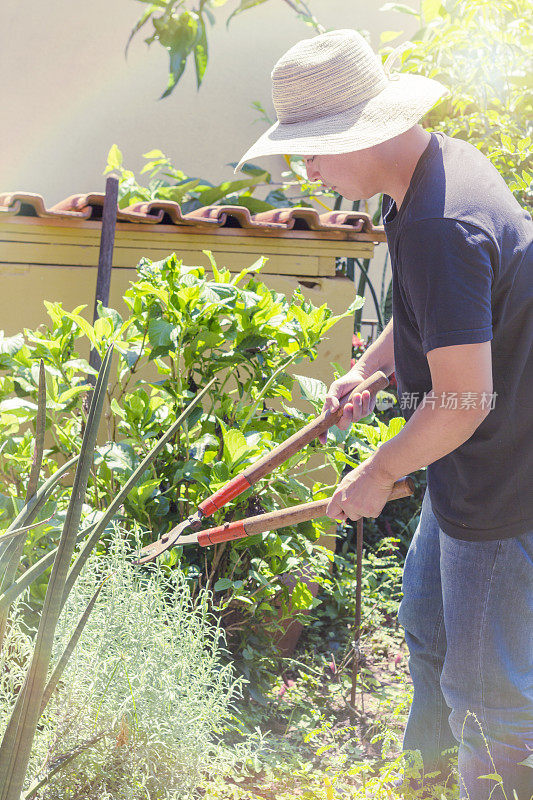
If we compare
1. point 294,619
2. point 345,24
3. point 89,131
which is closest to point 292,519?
point 294,619

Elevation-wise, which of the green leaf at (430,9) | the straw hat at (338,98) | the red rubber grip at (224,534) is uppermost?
the green leaf at (430,9)

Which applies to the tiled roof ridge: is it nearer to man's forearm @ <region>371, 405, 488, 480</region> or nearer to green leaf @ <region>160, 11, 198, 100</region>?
green leaf @ <region>160, 11, 198, 100</region>

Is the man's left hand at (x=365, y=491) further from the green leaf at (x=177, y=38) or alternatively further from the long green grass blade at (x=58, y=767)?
Answer: the green leaf at (x=177, y=38)

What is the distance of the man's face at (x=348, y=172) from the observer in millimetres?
1502

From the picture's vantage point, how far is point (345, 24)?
17.3 feet

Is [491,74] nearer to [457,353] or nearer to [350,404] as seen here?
[350,404]

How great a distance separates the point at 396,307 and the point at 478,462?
376 millimetres

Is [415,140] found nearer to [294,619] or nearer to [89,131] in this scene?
[294,619]

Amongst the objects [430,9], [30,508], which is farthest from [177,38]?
[30,508]

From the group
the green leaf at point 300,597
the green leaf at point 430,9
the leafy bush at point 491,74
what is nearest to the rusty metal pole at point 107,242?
the green leaf at point 300,597

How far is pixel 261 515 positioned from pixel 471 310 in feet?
2.70

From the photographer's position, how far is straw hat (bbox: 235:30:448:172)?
4.77ft

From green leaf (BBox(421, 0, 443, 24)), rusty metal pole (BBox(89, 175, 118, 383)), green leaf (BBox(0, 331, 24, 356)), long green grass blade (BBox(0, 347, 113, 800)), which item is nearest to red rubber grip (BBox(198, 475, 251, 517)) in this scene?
long green grass blade (BBox(0, 347, 113, 800))

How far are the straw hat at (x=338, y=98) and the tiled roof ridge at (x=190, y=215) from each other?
1576mm
